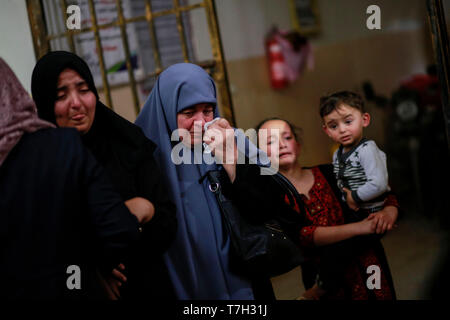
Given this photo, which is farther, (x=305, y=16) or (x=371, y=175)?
(x=305, y=16)

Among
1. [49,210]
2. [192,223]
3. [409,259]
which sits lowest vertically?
[409,259]

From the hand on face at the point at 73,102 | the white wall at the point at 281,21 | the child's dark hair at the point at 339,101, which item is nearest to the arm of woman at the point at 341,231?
the child's dark hair at the point at 339,101

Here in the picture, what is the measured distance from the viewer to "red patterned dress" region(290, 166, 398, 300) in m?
1.47

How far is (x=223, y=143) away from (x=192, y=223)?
270 millimetres

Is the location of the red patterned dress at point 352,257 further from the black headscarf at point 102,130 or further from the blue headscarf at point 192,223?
the black headscarf at point 102,130

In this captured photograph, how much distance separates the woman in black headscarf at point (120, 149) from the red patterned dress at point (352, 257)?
50 centimetres

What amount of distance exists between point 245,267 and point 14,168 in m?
0.73

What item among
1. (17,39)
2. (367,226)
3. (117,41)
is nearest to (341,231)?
(367,226)

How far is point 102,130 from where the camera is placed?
1.28m

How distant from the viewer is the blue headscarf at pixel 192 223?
134 centimetres

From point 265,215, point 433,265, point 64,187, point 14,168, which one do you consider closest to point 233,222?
point 265,215

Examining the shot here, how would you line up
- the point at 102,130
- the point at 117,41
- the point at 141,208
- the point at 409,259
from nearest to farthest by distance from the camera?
the point at 141,208
the point at 102,130
the point at 409,259
the point at 117,41

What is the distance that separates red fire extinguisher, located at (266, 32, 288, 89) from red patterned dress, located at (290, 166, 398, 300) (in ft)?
6.22

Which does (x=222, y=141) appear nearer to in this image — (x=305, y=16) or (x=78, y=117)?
(x=78, y=117)
